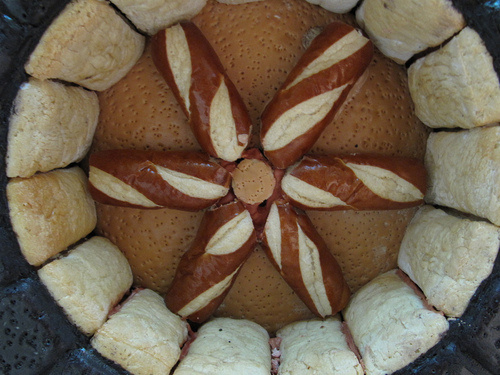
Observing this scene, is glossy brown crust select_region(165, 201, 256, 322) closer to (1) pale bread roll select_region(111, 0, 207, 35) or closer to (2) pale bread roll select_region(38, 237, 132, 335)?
(2) pale bread roll select_region(38, 237, 132, 335)

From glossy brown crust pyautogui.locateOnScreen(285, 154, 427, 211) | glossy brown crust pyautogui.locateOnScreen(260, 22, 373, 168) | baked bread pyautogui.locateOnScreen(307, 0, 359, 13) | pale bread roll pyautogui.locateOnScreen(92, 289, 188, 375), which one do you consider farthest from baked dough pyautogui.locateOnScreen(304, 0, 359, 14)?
pale bread roll pyautogui.locateOnScreen(92, 289, 188, 375)

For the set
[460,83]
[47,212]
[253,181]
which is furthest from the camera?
[253,181]

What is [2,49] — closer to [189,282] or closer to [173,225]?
[173,225]

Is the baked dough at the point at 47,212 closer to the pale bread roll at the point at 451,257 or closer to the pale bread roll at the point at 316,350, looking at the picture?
the pale bread roll at the point at 316,350

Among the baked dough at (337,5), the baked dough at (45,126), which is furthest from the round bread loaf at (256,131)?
the baked dough at (45,126)

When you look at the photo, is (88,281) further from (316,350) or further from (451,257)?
(451,257)

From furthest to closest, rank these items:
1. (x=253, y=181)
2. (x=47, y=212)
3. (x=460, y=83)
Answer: (x=253, y=181) < (x=47, y=212) < (x=460, y=83)

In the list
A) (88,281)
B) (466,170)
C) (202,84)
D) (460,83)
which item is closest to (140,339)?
(88,281)
